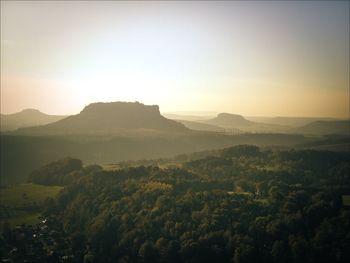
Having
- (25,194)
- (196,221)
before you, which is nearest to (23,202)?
(25,194)

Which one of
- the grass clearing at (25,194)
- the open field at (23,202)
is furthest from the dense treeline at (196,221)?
the grass clearing at (25,194)

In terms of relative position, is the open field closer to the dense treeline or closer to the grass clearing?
the grass clearing

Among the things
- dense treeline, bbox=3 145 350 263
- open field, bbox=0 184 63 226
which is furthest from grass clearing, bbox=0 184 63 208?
dense treeline, bbox=3 145 350 263

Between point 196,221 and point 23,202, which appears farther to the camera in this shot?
point 23,202

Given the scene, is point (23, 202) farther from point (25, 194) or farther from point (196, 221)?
point (196, 221)

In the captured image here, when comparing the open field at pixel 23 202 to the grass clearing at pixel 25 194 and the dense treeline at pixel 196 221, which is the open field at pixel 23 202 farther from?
the dense treeline at pixel 196 221

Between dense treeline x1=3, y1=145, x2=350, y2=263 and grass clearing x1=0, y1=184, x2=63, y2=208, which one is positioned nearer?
dense treeline x1=3, y1=145, x2=350, y2=263

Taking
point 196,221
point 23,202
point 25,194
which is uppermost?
point 196,221

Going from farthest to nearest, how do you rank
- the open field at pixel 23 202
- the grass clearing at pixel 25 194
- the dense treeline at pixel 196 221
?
the grass clearing at pixel 25 194 < the open field at pixel 23 202 < the dense treeline at pixel 196 221
